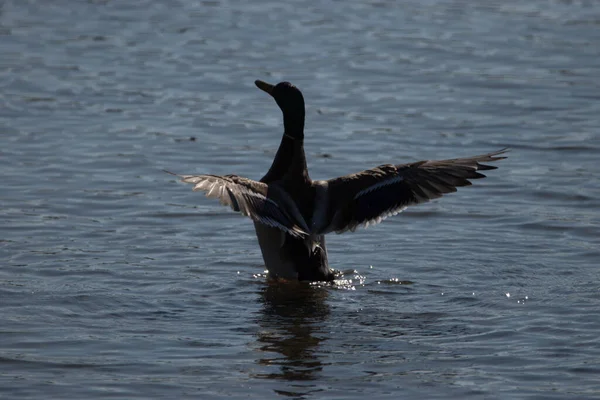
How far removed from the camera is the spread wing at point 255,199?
7348 mm

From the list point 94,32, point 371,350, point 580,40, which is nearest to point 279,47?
point 94,32

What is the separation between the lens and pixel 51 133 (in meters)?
12.5

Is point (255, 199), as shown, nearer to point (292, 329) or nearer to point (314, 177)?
point (292, 329)

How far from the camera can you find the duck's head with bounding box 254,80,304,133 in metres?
8.66

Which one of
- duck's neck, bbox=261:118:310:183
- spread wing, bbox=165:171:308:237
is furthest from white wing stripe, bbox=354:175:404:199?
spread wing, bbox=165:171:308:237

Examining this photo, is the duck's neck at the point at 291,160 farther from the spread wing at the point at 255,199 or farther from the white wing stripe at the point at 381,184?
the white wing stripe at the point at 381,184

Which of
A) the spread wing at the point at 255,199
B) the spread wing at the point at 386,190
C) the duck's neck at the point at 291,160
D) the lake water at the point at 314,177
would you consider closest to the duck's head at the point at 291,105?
the duck's neck at the point at 291,160

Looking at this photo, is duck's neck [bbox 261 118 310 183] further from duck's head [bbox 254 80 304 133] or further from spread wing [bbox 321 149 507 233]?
spread wing [bbox 321 149 507 233]

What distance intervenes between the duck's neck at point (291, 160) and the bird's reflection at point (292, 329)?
0.78 metres

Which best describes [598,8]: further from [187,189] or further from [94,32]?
[187,189]

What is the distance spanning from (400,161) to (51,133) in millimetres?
3750

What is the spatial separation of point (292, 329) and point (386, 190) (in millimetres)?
1496

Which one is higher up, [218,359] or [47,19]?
[47,19]

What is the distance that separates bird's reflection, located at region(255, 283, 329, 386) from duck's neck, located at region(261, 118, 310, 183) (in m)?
0.78
